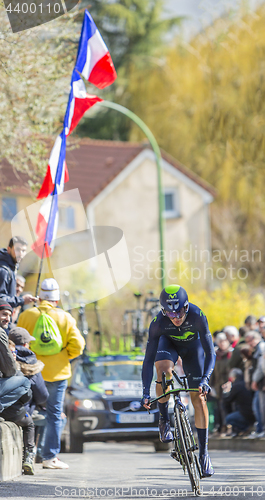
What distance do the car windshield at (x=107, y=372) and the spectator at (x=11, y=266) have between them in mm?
3638

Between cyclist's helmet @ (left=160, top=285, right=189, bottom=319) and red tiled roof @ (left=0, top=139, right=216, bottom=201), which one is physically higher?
cyclist's helmet @ (left=160, top=285, right=189, bottom=319)

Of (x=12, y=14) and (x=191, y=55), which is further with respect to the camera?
(x=191, y=55)

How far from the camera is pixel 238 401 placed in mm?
13930

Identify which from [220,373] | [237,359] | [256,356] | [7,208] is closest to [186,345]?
[256,356]

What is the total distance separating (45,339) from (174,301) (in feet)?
8.44

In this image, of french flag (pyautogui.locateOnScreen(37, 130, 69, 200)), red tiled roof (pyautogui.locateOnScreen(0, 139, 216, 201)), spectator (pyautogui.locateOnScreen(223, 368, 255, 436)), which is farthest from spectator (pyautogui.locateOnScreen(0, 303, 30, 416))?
red tiled roof (pyautogui.locateOnScreen(0, 139, 216, 201))

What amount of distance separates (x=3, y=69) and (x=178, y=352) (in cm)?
596

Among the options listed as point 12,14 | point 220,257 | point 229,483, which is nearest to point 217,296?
point 220,257

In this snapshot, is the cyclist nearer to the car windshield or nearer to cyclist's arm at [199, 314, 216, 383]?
cyclist's arm at [199, 314, 216, 383]

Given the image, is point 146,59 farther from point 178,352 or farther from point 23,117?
point 178,352

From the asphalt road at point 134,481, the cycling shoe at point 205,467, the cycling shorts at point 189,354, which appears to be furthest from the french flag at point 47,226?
the cycling shoe at point 205,467

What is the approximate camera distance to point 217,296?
2711 cm

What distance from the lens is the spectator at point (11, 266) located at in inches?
381

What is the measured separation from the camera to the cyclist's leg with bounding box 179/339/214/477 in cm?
734
